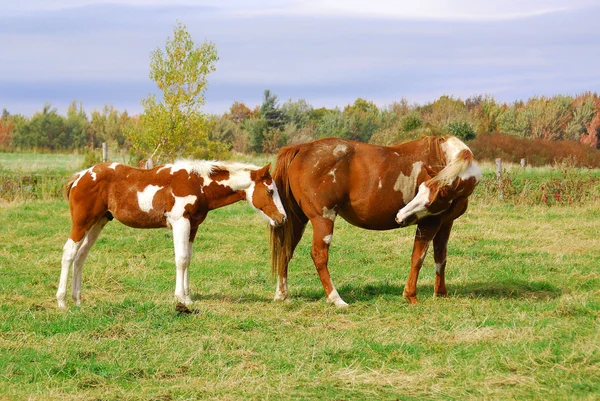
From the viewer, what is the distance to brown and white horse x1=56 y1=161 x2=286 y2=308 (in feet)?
24.3

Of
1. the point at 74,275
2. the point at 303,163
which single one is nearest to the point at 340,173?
the point at 303,163

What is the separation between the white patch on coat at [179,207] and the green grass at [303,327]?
895 mm

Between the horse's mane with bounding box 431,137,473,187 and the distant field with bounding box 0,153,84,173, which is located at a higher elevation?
the horse's mane with bounding box 431,137,473,187

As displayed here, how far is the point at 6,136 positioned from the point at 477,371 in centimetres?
4577

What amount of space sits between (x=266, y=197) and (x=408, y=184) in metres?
1.53

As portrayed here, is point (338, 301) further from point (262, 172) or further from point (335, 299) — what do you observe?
point (262, 172)

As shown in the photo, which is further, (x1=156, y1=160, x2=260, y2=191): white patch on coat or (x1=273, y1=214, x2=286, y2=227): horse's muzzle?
(x1=156, y1=160, x2=260, y2=191): white patch on coat

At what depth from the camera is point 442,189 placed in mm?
7262

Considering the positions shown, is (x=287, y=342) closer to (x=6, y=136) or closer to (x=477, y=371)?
(x=477, y=371)

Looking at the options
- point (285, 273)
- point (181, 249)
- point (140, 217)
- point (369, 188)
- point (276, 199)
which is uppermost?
point (369, 188)

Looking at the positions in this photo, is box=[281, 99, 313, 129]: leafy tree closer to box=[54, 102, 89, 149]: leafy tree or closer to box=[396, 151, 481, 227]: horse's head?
box=[54, 102, 89, 149]: leafy tree

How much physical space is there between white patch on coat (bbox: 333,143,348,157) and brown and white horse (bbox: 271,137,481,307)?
0.4 inches

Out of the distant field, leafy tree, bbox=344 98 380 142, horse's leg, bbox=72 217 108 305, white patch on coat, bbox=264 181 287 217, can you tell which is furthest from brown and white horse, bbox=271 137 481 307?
→ leafy tree, bbox=344 98 380 142

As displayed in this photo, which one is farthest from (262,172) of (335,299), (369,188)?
(335,299)
